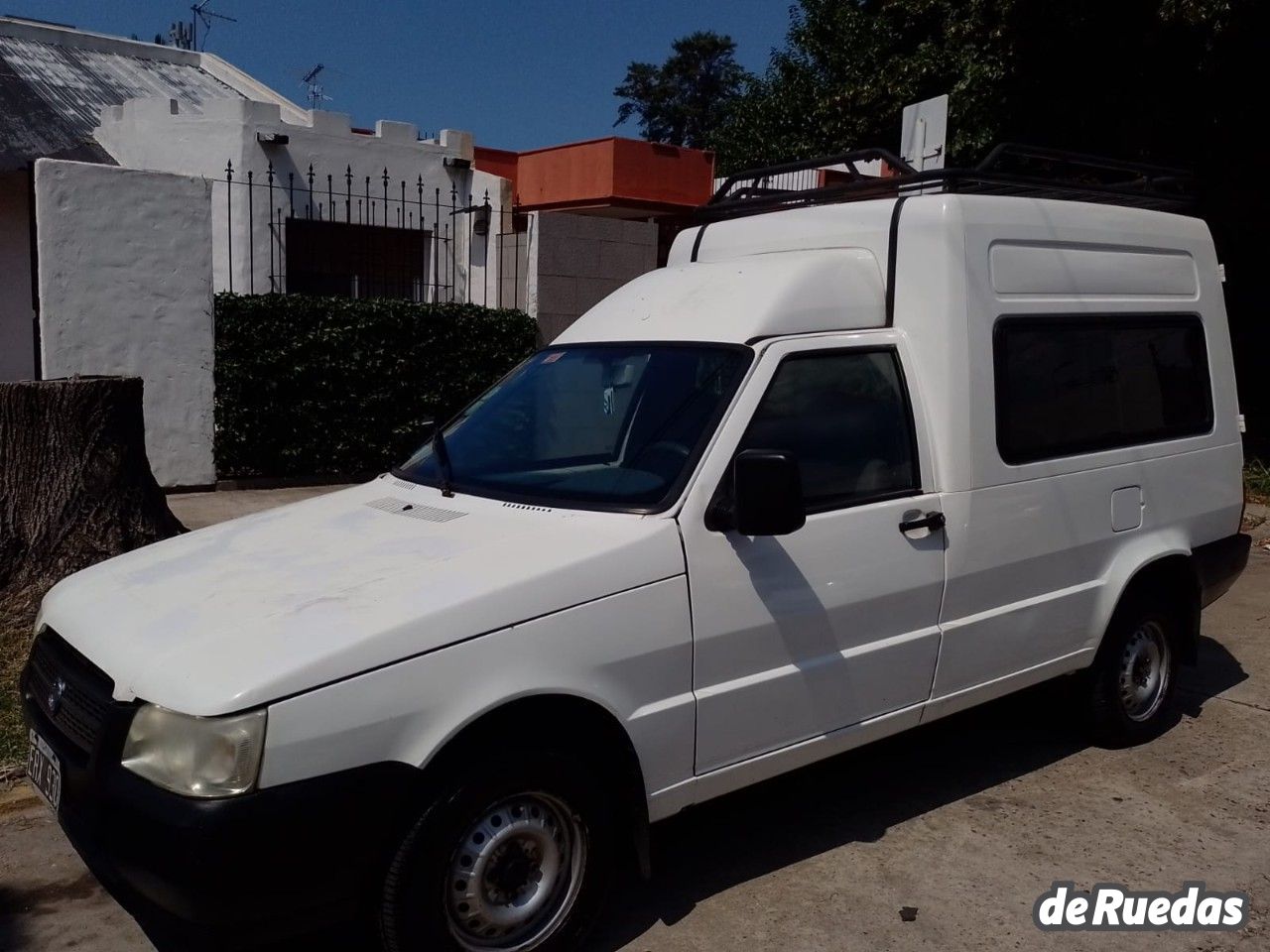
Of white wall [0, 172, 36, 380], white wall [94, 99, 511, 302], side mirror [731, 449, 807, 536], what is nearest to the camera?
side mirror [731, 449, 807, 536]

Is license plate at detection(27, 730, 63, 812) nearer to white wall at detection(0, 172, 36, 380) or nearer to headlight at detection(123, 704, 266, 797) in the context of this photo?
headlight at detection(123, 704, 266, 797)

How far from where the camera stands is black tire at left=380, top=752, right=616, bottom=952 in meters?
3.09

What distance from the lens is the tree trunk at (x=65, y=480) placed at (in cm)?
610

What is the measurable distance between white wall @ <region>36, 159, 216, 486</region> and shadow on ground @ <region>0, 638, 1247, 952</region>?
621 centimetres

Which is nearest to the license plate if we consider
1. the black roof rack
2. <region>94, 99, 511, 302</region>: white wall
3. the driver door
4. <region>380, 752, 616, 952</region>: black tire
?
Result: <region>380, 752, 616, 952</region>: black tire

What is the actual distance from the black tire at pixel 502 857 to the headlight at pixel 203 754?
1.56ft

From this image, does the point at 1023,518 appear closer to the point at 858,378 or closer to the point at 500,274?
the point at 858,378

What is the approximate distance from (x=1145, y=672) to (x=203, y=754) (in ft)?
14.0

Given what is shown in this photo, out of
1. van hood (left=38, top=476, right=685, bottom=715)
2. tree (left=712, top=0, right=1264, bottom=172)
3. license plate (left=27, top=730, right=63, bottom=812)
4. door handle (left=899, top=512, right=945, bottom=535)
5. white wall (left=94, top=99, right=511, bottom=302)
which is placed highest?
tree (left=712, top=0, right=1264, bottom=172)

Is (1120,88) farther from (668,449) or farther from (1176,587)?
(668,449)

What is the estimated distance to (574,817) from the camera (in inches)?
135

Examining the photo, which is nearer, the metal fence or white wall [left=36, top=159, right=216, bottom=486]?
white wall [left=36, top=159, right=216, bottom=486]

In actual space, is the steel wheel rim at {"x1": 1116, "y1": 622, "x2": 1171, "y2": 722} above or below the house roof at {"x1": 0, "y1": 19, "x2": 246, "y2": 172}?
below

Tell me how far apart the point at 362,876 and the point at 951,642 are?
7.68 feet
